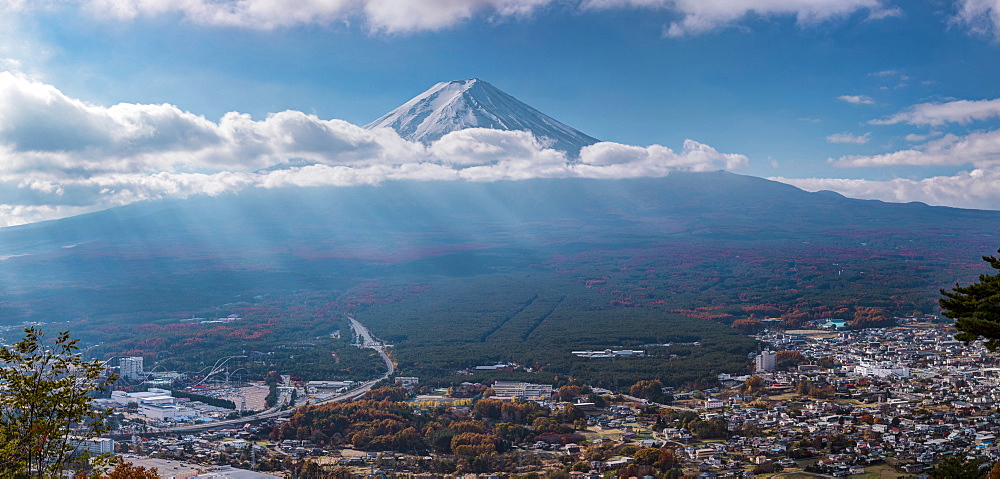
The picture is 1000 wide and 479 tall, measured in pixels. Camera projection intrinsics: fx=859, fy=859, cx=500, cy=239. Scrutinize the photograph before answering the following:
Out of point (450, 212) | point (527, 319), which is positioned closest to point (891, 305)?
point (527, 319)

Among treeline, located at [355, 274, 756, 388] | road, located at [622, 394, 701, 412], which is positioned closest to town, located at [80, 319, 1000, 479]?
road, located at [622, 394, 701, 412]

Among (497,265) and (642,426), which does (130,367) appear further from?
(497,265)

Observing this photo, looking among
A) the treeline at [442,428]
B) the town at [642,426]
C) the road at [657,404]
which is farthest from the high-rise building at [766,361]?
the treeline at [442,428]

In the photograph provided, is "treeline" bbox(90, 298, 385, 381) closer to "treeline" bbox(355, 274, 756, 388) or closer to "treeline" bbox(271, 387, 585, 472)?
"treeline" bbox(355, 274, 756, 388)

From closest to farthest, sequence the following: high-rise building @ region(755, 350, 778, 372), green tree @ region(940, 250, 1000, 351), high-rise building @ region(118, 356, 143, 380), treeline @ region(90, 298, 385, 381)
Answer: green tree @ region(940, 250, 1000, 351), high-rise building @ region(755, 350, 778, 372), high-rise building @ region(118, 356, 143, 380), treeline @ region(90, 298, 385, 381)

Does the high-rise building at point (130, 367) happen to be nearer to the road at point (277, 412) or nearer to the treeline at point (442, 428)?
the road at point (277, 412)

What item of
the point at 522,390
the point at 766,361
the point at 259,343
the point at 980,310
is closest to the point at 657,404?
the point at 522,390
